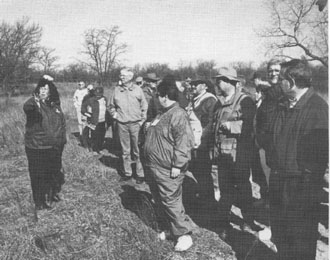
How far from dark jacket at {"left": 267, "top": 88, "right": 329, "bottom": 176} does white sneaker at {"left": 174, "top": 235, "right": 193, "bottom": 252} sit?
4.00 feet

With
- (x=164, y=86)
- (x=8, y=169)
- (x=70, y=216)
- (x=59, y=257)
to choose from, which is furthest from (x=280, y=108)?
(x=8, y=169)

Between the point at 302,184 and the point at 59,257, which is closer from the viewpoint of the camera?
the point at 302,184

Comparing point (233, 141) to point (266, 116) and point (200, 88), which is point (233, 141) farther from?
point (200, 88)

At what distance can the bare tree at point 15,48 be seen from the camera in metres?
11.0

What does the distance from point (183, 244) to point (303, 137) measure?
1.58 meters

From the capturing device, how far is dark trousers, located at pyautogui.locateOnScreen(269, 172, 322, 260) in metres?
2.26

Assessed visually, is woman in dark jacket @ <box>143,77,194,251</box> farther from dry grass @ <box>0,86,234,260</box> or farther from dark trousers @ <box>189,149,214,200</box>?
dark trousers @ <box>189,149,214,200</box>

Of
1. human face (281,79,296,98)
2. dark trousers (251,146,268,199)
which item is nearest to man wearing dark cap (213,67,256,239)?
dark trousers (251,146,268,199)

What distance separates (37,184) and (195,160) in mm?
2229

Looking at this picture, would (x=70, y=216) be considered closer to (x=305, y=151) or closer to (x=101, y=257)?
(x=101, y=257)

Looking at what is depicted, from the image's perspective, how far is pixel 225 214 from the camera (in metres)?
3.47

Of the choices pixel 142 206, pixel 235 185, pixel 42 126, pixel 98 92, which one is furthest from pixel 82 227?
pixel 98 92

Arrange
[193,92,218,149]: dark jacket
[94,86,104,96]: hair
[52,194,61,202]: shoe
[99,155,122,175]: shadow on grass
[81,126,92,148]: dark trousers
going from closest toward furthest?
[193,92,218,149]: dark jacket
[52,194,61,202]: shoe
[99,155,122,175]: shadow on grass
[94,86,104,96]: hair
[81,126,92,148]: dark trousers

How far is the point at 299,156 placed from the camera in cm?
227
